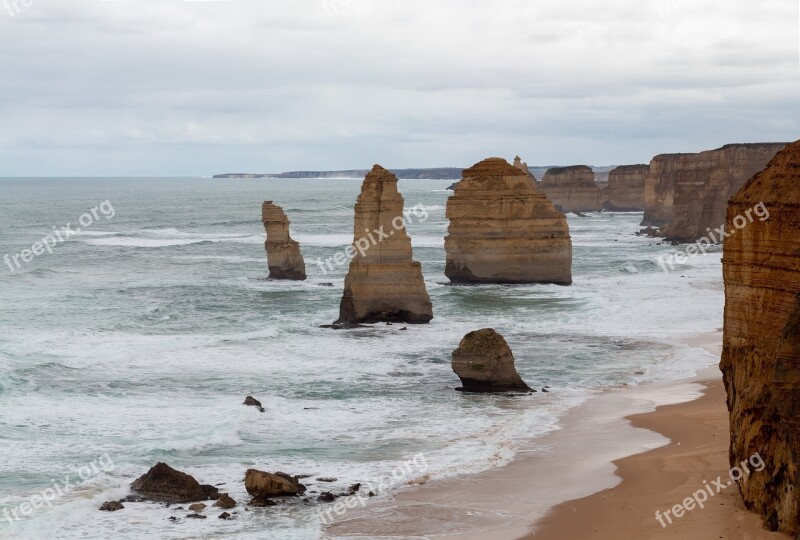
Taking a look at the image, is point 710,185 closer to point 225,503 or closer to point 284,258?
point 284,258

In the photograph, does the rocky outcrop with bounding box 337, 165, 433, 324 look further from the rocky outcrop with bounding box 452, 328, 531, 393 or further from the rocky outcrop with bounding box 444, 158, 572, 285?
the rocky outcrop with bounding box 452, 328, 531, 393

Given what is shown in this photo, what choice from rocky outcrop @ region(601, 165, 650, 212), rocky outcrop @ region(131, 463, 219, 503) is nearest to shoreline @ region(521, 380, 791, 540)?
rocky outcrop @ region(131, 463, 219, 503)

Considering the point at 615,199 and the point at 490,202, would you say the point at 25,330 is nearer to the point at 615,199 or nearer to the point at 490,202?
the point at 490,202

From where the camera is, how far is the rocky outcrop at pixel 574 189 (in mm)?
126500

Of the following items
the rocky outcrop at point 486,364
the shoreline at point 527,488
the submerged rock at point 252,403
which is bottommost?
the shoreline at point 527,488

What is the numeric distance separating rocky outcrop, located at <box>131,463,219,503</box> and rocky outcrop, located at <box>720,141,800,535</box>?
8.20 m

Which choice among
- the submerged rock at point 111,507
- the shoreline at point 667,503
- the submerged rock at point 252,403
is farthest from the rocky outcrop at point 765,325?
the submerged rock at point 252,403

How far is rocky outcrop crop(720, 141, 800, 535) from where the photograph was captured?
44.0ft

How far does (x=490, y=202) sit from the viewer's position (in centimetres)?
4716

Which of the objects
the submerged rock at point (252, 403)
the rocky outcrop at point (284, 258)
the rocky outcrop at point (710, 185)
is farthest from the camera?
the rocky outcrop at point (710, 185)

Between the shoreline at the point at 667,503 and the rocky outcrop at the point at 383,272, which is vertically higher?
the rocky outcrop at the point at 383,272

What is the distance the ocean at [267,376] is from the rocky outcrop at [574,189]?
67.8m

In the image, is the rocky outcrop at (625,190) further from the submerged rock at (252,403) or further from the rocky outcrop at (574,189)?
the submerged rock at (252,403)

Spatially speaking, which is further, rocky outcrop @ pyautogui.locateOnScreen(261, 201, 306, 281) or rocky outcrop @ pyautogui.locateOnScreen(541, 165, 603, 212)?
rocky outcrop @ pyautogui.locateOnScreen(541, 165, 603, 212)
